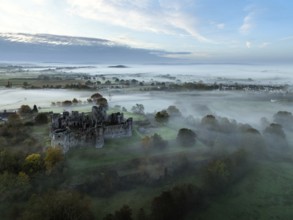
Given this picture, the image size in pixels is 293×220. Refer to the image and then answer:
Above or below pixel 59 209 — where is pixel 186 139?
above

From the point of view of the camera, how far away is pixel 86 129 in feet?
150

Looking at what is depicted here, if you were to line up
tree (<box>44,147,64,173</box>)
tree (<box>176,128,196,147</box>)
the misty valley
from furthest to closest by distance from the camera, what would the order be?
tree (<box>176,128,196,147</box>) → tree (<box>44,147,64,173</box>) → the misty valley

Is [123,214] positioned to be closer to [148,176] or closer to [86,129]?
[148,176]

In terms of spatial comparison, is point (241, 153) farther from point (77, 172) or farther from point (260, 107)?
point (260, 107)

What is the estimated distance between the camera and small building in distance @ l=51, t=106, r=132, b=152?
42.6 m

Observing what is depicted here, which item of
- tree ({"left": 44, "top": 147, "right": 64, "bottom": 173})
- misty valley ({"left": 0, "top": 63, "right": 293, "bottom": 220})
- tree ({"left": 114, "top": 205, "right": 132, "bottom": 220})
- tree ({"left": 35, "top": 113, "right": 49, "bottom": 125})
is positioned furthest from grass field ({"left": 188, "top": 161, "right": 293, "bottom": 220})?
tree ({"left": 35, "top": 113, "right": 49, "bottom": 125})

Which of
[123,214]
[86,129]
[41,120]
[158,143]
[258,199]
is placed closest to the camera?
[123,214]

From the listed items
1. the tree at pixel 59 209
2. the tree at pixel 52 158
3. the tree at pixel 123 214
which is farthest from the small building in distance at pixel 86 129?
the tree at pixel 123 214

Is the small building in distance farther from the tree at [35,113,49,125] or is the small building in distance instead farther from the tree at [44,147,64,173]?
the tree at [35,113,49,125]

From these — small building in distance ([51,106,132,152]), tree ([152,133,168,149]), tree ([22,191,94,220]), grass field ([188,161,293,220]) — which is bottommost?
grass field ([188,161,293,220])

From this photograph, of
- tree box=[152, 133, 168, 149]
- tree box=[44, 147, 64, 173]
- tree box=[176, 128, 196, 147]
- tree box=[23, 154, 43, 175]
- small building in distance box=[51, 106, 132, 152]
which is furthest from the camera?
tree box=[176, 128, 196, 147]

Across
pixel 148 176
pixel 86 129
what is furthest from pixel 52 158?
pixel 148 176

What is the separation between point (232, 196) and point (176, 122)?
2996 centimetres

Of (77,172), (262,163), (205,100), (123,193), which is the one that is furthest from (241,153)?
(205,100)
